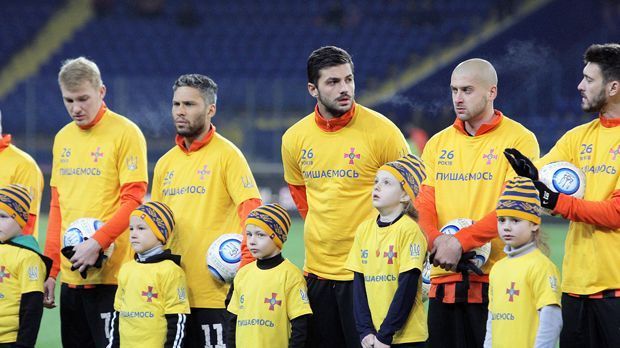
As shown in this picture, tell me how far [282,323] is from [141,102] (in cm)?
1310

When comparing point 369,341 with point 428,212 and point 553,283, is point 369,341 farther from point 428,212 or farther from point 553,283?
point 553,283

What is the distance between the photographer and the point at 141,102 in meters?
18.5

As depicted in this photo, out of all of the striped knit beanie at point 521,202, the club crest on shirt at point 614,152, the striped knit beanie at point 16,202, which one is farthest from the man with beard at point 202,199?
the club crest on shirt at point 614,152

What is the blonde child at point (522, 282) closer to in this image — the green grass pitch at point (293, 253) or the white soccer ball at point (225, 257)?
the green grass pitch at point (293, 253)

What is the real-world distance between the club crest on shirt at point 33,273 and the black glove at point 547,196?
3.45 m

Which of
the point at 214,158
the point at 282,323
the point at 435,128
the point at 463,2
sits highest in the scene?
the point at 463,2

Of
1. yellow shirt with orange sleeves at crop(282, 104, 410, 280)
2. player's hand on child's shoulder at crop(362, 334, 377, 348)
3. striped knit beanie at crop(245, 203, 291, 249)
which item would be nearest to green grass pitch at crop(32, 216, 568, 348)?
yellow shirt with orange sleeves at crop(282, 104, 410, 280)

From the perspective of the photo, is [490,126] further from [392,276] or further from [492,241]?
[392,276]

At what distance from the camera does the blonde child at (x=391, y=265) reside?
5.48 metres

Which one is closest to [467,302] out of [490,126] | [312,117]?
[490,126]

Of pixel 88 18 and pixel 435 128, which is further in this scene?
pixel 88 18

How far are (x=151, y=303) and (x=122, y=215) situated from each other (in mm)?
696

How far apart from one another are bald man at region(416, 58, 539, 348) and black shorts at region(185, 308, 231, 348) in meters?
1.46

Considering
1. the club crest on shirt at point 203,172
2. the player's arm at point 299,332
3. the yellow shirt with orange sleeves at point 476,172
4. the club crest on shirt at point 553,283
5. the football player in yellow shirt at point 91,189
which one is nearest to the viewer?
the club crest on shirt at point 553,283
